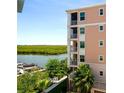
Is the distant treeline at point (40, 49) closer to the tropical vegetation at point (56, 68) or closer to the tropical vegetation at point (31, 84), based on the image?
the tropical vegetation at point (56, 68)

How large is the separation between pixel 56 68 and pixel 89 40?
172 cm

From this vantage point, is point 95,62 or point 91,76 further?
point 95,62

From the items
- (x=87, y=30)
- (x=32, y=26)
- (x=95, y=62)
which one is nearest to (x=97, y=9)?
(x=87, y=30)

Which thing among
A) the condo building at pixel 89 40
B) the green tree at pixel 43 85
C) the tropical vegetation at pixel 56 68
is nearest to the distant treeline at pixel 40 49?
→ the tropical vegetation at pixel 56 68

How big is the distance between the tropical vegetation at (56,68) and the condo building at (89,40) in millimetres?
348

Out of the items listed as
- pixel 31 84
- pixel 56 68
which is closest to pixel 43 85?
pixel 31 84

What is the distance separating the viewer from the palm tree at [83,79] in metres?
7.96

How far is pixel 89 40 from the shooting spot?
8.83m

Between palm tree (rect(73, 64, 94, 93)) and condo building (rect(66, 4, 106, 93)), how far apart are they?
327 millimetres

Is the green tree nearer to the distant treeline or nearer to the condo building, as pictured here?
the condo building
